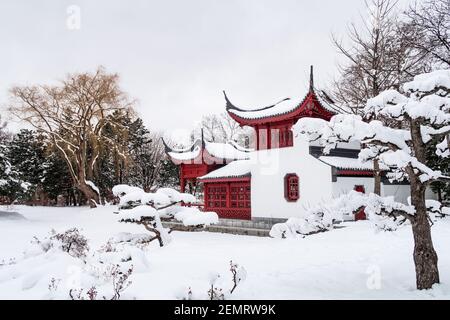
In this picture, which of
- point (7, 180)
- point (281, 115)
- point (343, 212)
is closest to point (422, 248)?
point (343, 212)

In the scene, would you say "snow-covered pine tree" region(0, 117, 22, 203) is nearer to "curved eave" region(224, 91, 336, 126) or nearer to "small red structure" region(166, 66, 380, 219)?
"small red structure" region(166, 66, 380, 219)

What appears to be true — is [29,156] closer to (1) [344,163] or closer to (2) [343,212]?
(1) [344,163]

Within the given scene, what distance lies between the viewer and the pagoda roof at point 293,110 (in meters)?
17.5

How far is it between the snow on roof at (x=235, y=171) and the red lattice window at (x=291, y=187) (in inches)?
97.3

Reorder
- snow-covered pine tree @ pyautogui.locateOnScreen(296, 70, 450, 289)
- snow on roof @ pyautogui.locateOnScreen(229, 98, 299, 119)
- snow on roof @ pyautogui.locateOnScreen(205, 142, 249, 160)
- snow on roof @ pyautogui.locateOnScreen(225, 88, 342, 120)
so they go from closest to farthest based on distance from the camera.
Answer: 1. snow-covered pine tree @ pyautogui.locateOnScreen(296, 70, 450, 289)
2. snow on roof @ pyautogui.locateOnScreen(225, 88, 342, 120)
3. snow on roof @ pyautogui.locateOnScreen(229, 98, 299, 119)
4. snow on roof @ pyautogui.locateOnScreen(205, 142, 249, 160)

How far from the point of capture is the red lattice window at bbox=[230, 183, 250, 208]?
20756mm

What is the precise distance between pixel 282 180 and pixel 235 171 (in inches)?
146

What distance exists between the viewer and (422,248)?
650 centimetres

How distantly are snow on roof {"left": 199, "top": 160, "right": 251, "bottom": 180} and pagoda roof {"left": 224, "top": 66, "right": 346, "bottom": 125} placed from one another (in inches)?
100

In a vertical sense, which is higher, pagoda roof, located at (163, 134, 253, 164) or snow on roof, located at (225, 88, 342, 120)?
snow on roof, located at (225, 88, 342, 120)

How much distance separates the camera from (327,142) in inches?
275

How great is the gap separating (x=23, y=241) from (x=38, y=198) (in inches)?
1184

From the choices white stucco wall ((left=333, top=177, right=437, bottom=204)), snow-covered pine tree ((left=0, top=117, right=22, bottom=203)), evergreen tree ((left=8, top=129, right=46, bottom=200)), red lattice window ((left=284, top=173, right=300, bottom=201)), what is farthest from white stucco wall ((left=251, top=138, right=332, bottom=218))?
evergreen tree ((left=8, top=129, right=46, bottom=200))
